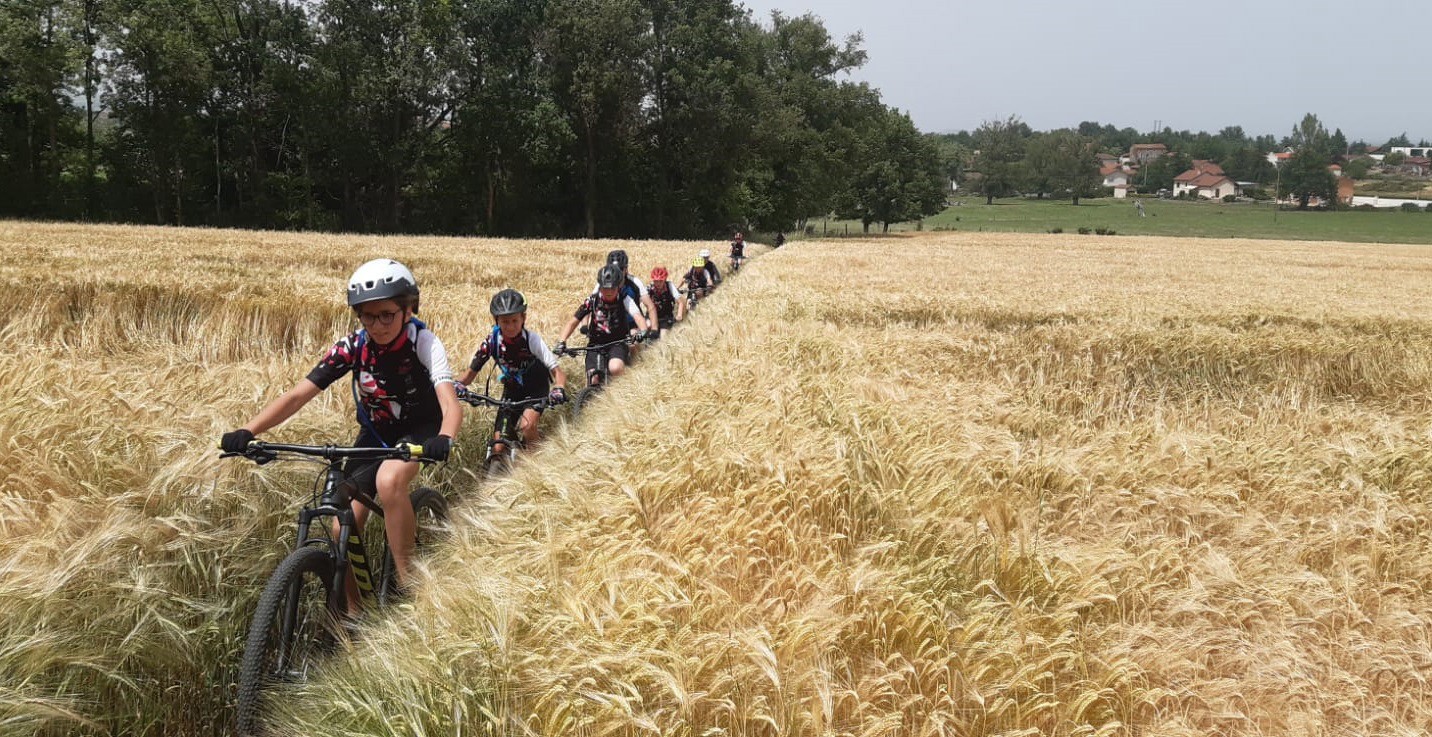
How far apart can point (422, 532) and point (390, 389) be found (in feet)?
3.76

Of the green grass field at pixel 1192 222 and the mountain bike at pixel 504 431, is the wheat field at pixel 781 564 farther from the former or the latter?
the green grass field at pixel 1192 222

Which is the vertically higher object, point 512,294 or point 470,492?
point 512,294

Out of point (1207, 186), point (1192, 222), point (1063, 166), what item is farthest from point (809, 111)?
point (1207, 186)

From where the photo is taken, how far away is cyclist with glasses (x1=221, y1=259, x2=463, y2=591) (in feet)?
13.6

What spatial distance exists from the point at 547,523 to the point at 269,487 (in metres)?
2.12

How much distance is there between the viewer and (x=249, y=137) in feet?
164

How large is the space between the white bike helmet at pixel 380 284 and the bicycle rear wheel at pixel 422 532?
3.88 ft

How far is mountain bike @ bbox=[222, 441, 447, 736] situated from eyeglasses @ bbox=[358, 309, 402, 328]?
77cm

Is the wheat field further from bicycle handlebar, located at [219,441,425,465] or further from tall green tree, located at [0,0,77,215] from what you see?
tall green tree, located at [0,0,77,215]

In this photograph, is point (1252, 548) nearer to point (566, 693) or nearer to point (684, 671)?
point (684, 671)

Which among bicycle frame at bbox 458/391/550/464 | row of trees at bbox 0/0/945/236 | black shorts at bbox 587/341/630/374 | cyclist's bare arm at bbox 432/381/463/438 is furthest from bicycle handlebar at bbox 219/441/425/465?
row of trees at bbox 0/0/945/236

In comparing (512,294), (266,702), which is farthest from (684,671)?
(512,294)

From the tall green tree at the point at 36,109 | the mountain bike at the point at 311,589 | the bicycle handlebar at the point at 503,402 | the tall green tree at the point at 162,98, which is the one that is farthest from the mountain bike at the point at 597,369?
the tall green tree at the point at 36,109

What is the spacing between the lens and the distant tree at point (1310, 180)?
481 ft
